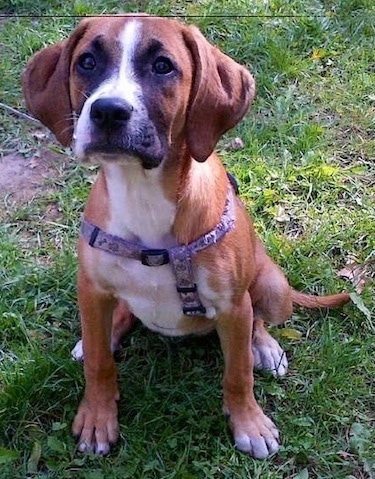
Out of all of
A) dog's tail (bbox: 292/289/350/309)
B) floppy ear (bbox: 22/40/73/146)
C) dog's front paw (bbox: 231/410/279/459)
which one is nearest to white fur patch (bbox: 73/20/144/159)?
floppy ear (bbox: 22/40/73/146)

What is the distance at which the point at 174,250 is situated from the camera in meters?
2.94

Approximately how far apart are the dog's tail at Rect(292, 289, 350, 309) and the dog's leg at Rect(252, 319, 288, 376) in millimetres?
215

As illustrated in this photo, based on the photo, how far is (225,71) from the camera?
2.84 metres

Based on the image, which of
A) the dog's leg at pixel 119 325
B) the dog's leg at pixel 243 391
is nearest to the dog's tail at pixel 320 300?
the dog's leg at pixel 243 391

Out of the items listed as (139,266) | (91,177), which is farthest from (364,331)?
(91,177)

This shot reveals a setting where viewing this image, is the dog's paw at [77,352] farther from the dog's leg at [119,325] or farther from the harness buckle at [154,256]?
the harness buckle at [154,256]

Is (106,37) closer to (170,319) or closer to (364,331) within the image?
(170,319)

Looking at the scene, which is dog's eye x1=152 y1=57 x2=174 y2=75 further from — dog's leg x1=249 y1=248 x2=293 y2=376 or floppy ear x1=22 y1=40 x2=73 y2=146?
dog's leg x1=249 y1=248 x2=293 y2=376

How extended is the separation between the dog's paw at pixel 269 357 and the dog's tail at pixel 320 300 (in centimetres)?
24

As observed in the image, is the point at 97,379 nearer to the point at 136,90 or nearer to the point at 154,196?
the point at 154,196

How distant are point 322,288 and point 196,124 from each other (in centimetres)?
140

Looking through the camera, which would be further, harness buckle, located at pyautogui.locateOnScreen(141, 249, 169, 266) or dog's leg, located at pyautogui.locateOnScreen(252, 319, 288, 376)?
dog's leg, located at pyautogui.locateOnScreen(252, 319, 288, 376)

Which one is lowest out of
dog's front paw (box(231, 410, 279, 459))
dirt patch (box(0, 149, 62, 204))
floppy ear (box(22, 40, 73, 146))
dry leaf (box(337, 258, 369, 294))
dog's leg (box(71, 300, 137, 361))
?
dirt patch (box(0, 149, 62, 204))

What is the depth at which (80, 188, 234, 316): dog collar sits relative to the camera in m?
2.94
